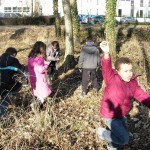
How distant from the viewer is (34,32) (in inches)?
1022

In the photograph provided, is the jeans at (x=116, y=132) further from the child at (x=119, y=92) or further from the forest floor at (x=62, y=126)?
the forest floor at (x=62, y=126)

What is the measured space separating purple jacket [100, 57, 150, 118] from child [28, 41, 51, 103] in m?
3.09

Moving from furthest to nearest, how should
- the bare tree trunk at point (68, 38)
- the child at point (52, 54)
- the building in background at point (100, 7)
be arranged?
the building in background at point (100, 7) < the bare tree trunk at point (68, 38) < the child at point (52, 54)

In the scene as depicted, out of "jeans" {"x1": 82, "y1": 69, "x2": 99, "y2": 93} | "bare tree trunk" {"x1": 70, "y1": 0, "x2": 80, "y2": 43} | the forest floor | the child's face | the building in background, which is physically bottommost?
the forest floor

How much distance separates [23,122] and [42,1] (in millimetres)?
81193

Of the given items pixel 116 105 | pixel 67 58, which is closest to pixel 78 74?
pixel 67 58

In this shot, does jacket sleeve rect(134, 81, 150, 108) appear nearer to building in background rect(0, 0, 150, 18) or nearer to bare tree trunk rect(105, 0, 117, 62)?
bare tree trunk rect(105, 0, 117, 62)

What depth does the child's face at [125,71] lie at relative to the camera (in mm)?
5816

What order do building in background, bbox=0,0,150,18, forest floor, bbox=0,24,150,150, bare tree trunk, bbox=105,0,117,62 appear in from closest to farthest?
1. forest floor, bbox=0,24,150,150
2. bare tree trunk, bbox=105,0,117,62
3. building in background, bbox=0,0,150,18

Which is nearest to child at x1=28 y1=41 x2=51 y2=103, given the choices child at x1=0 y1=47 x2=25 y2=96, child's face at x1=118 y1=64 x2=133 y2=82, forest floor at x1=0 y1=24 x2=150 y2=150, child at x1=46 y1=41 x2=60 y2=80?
forest floor at x1=0 y1=24 x2=150 y2=150

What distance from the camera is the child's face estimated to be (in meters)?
5.82

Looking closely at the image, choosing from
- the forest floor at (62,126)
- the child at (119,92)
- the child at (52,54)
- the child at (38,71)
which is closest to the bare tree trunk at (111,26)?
the child at (52,54)

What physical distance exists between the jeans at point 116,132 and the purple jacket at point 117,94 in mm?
100

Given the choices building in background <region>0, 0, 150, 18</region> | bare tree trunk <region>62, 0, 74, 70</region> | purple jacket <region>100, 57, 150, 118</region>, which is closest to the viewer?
purple jacket <region>100, 57, 150, 118</region>
